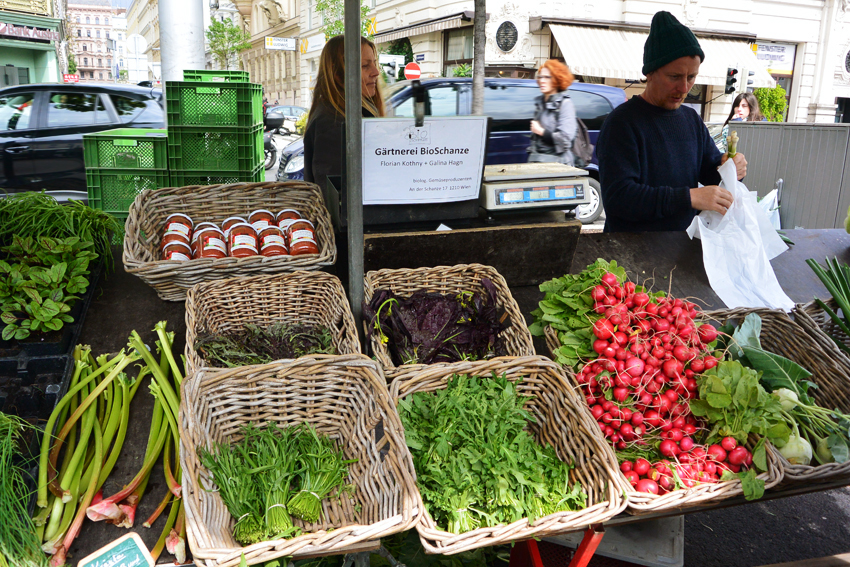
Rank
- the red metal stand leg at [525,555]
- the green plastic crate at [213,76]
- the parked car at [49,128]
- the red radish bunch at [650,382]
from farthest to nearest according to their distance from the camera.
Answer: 1. the parked car at [49,128]
2. the green plastic crate at [213,76]
3. the red metal stand leg at [525,555]
4. the red radish bunch at [650,382]

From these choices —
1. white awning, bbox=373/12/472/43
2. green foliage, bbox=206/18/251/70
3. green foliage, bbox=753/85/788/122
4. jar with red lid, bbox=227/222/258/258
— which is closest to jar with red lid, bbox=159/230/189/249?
jar with red lid, bbox=227/222/258/258

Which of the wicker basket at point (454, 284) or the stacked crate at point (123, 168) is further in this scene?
the stacked crate at point (123, 168)

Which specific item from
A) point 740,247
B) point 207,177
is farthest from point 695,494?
point 207,177

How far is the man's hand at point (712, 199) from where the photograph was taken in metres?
2.71

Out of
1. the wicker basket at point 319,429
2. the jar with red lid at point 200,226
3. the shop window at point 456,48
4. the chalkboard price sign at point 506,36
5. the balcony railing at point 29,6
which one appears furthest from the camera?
the chalkboard price sign at point 506,36

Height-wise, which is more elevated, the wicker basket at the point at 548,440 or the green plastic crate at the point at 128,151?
the green plastic crate at the point at 128,151

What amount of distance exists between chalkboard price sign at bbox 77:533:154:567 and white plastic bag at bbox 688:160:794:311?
7.73ft

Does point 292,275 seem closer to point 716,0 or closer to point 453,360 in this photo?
point 453,360

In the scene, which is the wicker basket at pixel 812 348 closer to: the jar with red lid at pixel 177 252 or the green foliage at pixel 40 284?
the jar with red lid at pixel 177 252

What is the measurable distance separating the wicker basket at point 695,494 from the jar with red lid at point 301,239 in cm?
143

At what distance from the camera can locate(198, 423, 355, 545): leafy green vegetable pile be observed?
140 cm

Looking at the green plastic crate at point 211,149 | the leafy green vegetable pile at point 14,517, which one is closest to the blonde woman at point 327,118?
the green plastic crate at point 211,149

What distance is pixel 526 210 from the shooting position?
254 centimetres

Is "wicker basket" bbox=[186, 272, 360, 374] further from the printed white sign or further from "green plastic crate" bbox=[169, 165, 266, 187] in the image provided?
"green plastic crate" bbox=[169, 165, 266, 187]
